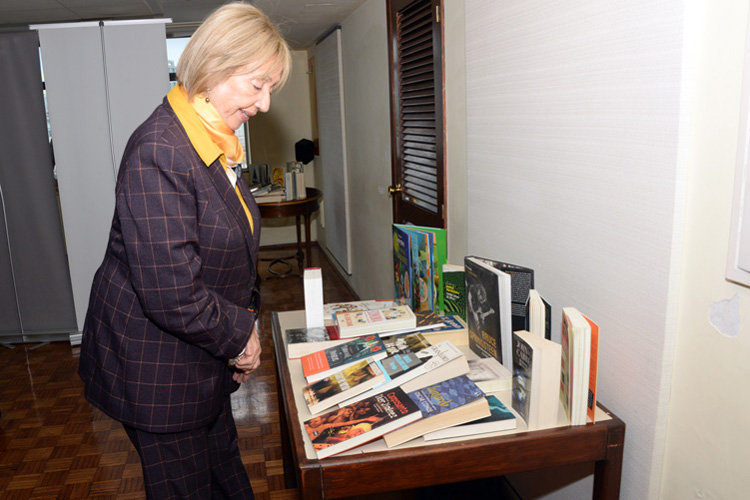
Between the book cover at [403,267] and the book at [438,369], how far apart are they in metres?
0.51

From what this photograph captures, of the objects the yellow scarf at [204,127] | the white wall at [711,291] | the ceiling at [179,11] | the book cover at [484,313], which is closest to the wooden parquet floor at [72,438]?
the book cover at [484,313]

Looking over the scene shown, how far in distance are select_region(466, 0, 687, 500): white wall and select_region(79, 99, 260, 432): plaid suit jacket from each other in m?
0.79

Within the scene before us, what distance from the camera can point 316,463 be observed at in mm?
1189

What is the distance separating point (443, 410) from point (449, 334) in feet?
1.65

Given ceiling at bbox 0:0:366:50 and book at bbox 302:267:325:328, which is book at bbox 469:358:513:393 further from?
ceiling at bbox 0:0:366:50

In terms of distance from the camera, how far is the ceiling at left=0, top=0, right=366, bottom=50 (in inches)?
155

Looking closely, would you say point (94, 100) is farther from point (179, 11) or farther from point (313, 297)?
point (313, 297)

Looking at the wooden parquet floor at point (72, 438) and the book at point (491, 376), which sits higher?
the book at point (491, 376)

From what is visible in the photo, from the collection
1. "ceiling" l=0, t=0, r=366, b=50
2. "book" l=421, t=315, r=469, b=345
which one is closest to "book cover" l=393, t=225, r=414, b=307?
"book" l=421, t=315, r=469, b=345

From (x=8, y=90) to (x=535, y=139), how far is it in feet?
11.4

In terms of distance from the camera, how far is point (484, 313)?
1.58 m

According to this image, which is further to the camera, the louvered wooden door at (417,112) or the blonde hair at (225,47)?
the louvered wooden door at (417,112)

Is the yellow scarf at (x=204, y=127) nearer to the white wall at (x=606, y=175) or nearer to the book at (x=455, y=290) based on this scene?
the book at (x=455, y=290)

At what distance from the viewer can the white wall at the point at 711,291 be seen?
1040mm
